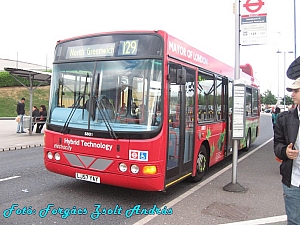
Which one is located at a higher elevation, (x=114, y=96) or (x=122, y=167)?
(x=114, y=96)

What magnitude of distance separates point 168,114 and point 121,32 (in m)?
1.65

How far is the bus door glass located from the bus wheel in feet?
1.87

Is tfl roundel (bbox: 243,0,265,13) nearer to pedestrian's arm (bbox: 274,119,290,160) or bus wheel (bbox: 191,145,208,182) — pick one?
bus wheel (bbox: 191,145,208,182)

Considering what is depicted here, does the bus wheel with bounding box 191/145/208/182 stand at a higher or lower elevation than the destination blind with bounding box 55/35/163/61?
lower

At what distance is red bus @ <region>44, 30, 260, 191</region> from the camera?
16.2 feet

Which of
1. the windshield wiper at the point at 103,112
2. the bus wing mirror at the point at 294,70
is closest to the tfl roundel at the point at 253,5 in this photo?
the bus wing mirror at the point at 294,70

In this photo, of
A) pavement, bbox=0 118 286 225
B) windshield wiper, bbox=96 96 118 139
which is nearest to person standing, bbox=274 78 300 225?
pavement, bbox=0 118 286 225

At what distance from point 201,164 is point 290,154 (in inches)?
156

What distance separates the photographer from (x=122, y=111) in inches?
202

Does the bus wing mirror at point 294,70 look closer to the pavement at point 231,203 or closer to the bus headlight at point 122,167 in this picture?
the pavement at point 231,203

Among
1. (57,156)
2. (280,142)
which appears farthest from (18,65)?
(280,142)

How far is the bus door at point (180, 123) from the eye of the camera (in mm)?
5290

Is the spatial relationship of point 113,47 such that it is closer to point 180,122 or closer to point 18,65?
point 180,122

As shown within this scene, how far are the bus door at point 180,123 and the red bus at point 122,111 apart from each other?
0.06 feet
